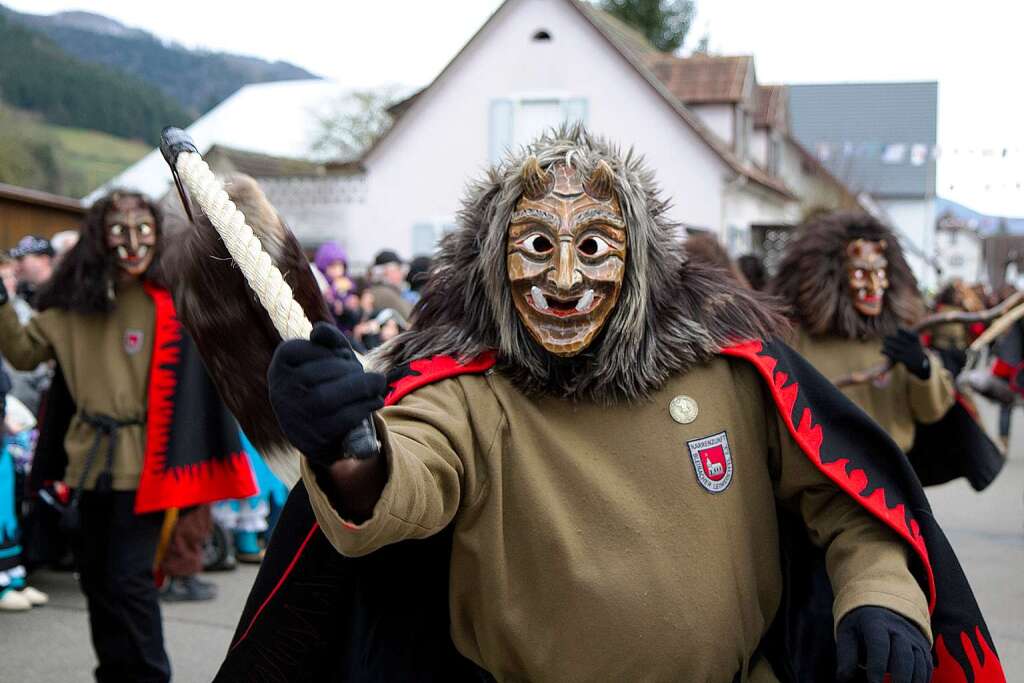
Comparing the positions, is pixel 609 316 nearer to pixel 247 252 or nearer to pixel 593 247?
pixel 593 247

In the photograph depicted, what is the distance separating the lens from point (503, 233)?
2.41 metres

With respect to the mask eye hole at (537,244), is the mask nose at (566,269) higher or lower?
lower

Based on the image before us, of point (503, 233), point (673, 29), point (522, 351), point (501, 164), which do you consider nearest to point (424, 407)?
point (522, 351)

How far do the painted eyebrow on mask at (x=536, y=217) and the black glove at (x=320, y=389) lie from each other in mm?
821

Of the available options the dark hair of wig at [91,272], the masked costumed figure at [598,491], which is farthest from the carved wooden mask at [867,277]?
the dark hair of wig at [91,272]

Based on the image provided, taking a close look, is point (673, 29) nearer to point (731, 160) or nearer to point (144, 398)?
point (731, 160)

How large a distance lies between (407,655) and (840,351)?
3.22 m

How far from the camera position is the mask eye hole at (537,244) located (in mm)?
2371

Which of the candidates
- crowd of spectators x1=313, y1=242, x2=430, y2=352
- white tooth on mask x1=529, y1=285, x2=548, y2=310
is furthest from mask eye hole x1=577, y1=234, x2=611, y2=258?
crowd of spectators x1=313, y1=242, x2=430, y2=352

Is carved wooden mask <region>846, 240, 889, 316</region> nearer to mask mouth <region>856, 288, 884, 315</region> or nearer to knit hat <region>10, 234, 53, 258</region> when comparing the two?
mask mouth <region>856, 288, 884, 315</region>

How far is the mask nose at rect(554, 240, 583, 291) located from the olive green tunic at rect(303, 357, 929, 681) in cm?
23

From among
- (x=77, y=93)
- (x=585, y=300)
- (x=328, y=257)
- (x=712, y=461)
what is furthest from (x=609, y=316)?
(x=77, y=93)

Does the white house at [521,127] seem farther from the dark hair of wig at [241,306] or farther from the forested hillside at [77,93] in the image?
the dark hair of wig at [241,306]

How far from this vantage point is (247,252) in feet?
6.03
